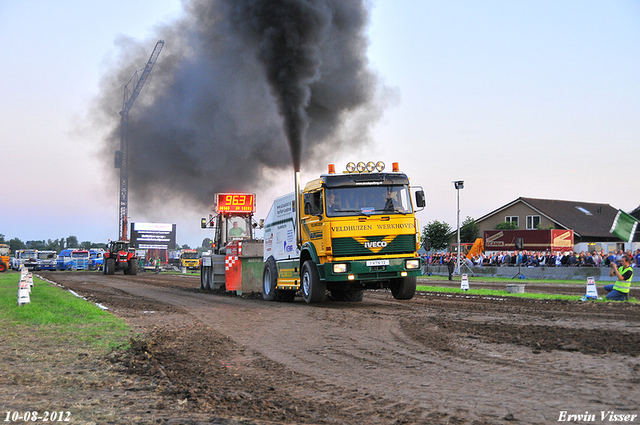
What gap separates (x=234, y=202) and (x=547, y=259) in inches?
817

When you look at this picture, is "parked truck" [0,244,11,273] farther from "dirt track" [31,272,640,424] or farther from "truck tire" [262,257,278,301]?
"dirt track" [31,272,640,424]

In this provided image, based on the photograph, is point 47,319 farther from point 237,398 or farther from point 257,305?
point 237,398

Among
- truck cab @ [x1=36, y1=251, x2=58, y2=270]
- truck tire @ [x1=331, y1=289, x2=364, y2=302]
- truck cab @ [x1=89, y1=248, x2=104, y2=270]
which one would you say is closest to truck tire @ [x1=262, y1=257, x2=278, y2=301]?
truck tire @ [x1=331, y1=289, x2=364, y2=302]

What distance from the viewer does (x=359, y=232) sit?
14.3m

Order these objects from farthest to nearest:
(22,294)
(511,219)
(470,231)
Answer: (470,231) < (511,219) < (22,294)

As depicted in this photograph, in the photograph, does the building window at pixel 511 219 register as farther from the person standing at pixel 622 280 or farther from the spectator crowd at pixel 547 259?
the person standing at pixel 622 280

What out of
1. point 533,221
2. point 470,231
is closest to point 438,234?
point 470,231

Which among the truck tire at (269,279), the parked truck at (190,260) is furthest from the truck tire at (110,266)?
the truck tire at (269,279)

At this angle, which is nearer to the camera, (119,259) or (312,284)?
(312,284)

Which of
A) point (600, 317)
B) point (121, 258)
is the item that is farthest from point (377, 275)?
point (121, 258)

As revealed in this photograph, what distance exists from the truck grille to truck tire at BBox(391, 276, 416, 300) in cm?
103

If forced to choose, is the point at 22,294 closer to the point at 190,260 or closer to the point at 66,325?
the point at 66,325

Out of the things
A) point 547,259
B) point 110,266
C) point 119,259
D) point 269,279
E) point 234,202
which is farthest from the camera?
point 119,259

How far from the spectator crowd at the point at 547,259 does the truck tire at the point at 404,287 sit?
16111 mm
